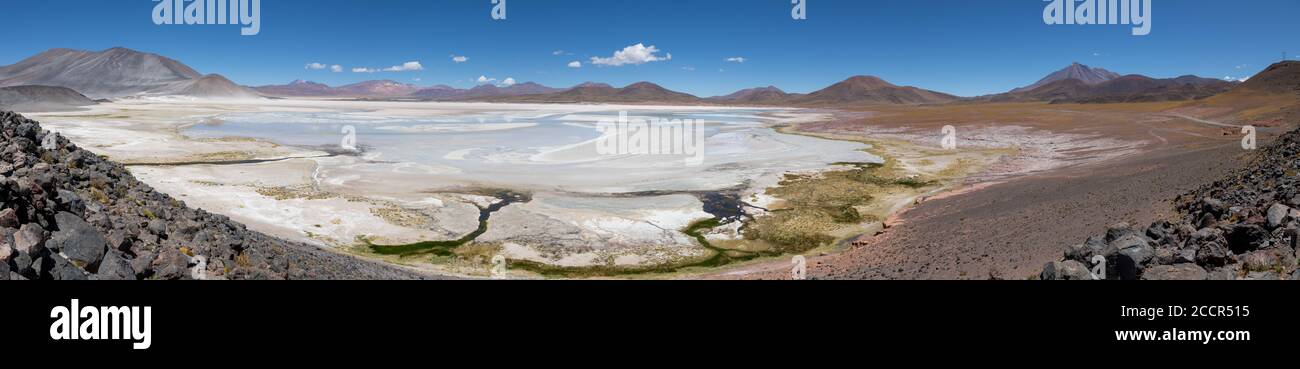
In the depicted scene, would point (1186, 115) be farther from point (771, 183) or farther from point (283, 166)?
point (283, 166)

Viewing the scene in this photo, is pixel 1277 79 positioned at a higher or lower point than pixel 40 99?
higher

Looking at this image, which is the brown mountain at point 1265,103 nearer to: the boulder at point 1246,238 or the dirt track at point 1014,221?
the dirt track at point 1014,221

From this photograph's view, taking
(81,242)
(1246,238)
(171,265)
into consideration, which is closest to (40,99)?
(81,242)

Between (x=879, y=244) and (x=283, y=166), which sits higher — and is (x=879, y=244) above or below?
below

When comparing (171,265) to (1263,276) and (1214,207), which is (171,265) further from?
(1214,207)
